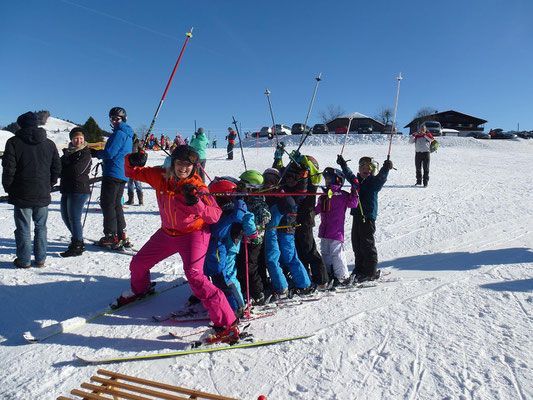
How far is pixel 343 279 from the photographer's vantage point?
446 centimetres

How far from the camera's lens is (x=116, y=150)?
495 cm

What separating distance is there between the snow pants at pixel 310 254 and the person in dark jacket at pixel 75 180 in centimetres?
297

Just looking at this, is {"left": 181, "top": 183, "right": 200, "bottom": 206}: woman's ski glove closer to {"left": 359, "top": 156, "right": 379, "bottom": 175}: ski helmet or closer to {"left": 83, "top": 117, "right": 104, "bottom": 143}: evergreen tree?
{"left": 359, "top": 156, "right": 379, "bottom": 175}: ski helmet

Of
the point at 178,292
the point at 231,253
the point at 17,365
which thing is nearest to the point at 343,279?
the point at 231,253

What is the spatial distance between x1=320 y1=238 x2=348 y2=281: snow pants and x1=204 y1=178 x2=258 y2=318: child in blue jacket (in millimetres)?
1475

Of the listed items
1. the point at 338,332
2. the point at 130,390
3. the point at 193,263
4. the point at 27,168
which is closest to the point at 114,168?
the point at 27,168

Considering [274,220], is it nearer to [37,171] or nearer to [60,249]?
[37,171]

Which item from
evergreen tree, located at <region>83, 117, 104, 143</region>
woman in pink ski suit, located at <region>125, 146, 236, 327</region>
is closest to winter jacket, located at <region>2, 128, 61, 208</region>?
woman in pink ski suit, located at <region>125, 146, 236, 327</region>

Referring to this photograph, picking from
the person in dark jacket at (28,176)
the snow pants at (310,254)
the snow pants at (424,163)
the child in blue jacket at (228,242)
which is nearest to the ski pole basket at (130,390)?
the child in blue jacket at (228,242)

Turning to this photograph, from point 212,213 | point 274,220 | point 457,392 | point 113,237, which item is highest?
point 212,213

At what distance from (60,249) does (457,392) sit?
535 centimetres

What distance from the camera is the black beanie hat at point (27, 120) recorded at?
164 inches

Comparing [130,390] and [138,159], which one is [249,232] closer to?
[138,159]

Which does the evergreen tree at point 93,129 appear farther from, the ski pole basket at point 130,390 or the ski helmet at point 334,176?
the ski pole basket at point 130,390
